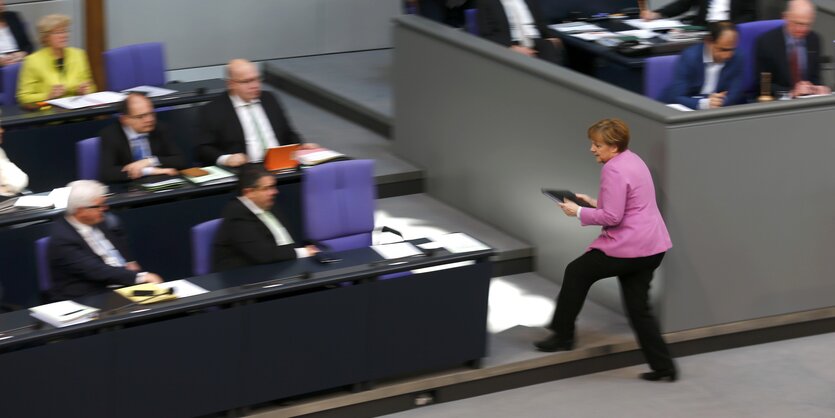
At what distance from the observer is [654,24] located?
1055 centimetres

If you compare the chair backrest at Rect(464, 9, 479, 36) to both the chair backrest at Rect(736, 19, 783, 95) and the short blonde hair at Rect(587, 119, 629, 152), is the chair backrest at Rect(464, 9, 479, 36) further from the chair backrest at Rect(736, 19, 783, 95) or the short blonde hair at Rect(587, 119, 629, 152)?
the short blonde hair at Rect(587, 119, 629, 152)

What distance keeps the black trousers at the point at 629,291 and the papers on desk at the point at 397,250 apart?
883mm

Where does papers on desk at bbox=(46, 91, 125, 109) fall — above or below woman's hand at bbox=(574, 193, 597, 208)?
above

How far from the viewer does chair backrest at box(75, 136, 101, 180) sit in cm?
816

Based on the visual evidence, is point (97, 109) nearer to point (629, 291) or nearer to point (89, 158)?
point (89, 158)

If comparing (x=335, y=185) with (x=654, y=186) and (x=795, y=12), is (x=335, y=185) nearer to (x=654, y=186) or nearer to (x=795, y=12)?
(x=654, y=186)

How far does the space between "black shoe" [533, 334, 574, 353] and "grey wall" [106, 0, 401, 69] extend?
5.96m

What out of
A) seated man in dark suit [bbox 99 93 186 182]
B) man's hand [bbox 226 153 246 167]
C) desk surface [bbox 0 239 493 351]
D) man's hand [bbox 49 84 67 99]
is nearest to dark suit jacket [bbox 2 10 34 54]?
man's hand [bbox 49 84 67 99]

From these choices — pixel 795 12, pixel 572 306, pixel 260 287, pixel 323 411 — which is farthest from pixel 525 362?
pixel 795 12

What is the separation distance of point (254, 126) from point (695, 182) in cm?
283

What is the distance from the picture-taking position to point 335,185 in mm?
7680

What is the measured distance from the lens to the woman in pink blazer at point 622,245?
6.88 meters

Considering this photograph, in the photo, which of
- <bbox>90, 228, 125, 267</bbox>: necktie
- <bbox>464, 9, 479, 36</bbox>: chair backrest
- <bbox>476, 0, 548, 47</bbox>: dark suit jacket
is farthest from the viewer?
<bbox>464, 9, 479, 36</bbox>: chair backrest

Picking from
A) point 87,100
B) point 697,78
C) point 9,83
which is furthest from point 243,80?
point 697,78
